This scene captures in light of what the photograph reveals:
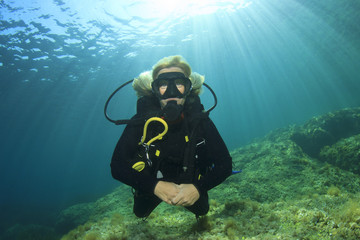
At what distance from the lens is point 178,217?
13.7 feet

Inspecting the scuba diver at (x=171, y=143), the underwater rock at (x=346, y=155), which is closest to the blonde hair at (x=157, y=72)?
the scuba diver at (x=171, y=143)

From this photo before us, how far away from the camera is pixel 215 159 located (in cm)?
308

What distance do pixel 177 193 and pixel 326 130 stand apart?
40.9ft

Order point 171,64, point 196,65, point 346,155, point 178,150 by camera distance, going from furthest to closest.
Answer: point 196,65, point 346,155, point 171,64, point 178,150

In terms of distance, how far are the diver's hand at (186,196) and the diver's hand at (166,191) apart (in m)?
0.05

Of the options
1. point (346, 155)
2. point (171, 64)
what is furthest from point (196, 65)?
point (171, 64)

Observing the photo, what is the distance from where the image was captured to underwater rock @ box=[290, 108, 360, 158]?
10.6 meters

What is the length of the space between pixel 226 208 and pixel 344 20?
30362mm

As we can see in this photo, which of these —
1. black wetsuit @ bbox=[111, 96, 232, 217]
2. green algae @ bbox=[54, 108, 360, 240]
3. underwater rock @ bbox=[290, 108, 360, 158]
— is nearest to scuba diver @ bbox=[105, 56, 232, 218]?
black wetsuit @ bbox=[111, 96, 232, 217]

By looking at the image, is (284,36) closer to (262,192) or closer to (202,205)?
(262,192)

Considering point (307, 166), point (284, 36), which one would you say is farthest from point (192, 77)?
point (284, 36)

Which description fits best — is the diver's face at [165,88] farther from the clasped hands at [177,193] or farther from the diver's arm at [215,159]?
the clasped hands at [177,193]

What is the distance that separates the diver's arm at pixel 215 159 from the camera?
270 centimetres

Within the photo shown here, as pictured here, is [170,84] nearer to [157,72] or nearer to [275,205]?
[157,72]
